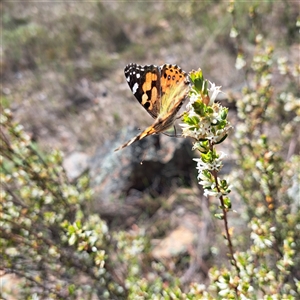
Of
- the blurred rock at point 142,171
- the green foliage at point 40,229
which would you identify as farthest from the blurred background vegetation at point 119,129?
the blurred rock at point 142,171

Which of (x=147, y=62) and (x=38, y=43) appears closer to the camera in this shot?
(x=147, y=62)

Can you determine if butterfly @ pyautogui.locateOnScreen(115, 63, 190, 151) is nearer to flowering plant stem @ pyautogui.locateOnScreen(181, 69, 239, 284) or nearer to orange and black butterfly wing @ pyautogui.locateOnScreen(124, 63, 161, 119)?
orange and black butterfly wing @ pyautogui.locateOnScreen(124, 63, 161, 119)

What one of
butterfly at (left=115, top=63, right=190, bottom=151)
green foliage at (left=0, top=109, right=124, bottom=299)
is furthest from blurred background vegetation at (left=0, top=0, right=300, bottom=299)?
butterfly at (left=115, top=63, right=190, bottom=151)

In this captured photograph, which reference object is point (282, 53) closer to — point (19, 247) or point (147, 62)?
point (147, 62)

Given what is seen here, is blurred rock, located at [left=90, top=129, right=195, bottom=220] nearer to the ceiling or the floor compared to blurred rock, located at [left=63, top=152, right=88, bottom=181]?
nearer to the floor

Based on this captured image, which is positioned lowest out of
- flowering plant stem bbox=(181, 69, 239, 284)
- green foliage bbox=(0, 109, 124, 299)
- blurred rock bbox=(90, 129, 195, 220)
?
flowering plant stem bbox=(181, 69, 239, 284)

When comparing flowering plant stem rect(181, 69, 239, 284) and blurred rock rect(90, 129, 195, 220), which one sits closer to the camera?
flowering plant stem rect(181, 69, 239, 284)

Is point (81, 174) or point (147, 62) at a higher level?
point (147, 62)

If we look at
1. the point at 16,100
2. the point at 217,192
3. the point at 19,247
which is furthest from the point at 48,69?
the point at 217,192

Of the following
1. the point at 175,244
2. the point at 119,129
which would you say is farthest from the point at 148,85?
the point at 119,129
